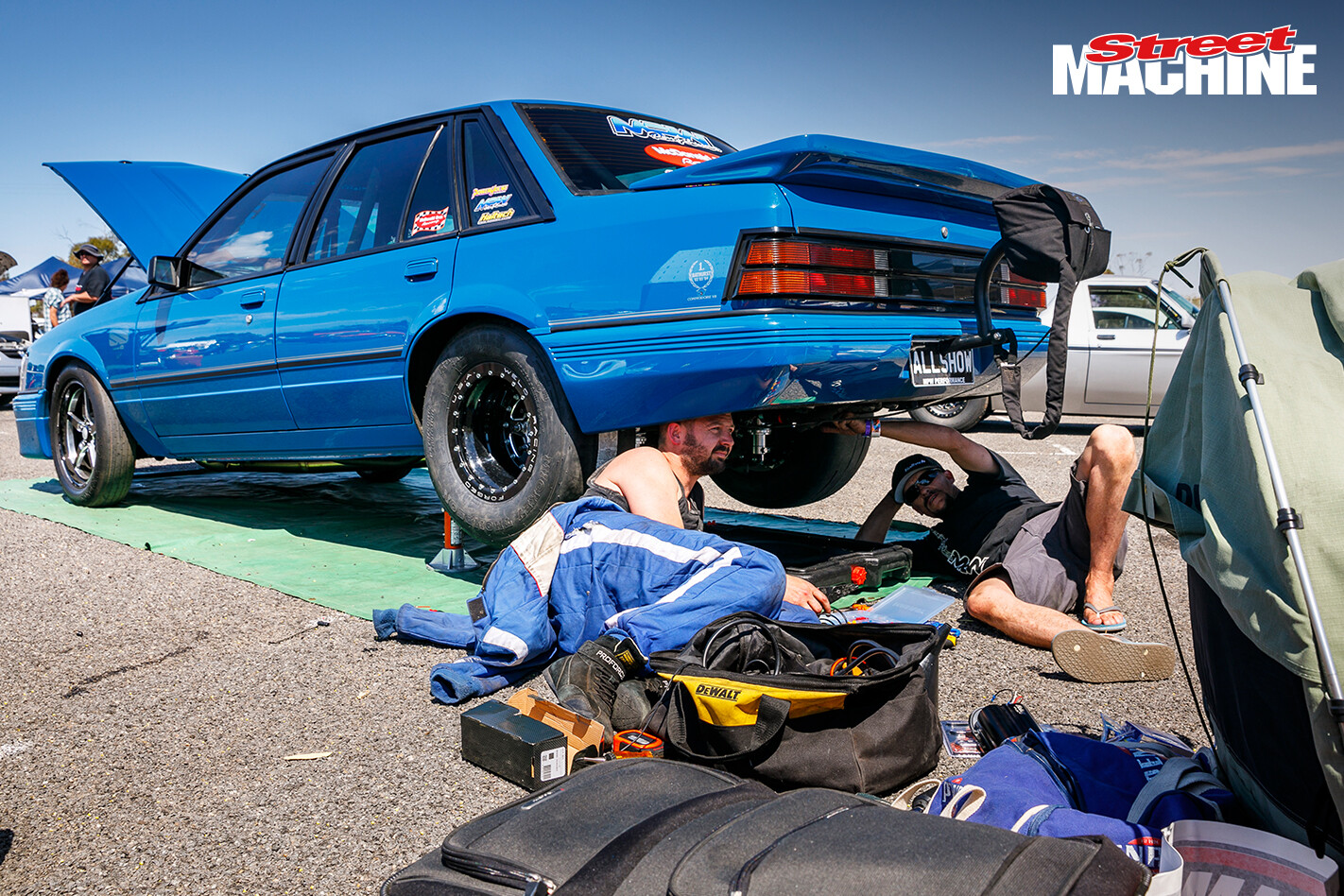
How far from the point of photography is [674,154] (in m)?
3.91

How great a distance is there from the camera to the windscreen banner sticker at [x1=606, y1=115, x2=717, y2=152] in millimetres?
3900

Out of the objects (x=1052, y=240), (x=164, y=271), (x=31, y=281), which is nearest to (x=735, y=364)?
(x=1052, y=240)

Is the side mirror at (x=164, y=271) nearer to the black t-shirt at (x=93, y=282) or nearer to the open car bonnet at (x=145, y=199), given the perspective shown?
the open car bonnet at (x=145, y=199)

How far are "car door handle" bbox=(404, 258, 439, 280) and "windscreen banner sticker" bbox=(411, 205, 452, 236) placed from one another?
0.15 meters

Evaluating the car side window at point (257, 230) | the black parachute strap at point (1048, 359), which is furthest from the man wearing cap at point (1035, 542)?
the car side window at point (257, 230)

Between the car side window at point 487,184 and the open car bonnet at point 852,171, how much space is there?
0.51 m

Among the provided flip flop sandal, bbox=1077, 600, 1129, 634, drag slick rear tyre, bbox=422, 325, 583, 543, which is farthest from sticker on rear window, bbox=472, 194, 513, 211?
flip flop sandal, bbox=1077, 600, 1129, 634

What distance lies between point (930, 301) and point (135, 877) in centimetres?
274

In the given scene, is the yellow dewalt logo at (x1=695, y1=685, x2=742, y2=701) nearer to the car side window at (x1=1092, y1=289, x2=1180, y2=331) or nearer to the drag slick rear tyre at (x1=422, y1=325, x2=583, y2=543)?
the drag slick rear tyre at (x1=422, y1=325, x2=583, y2=543)

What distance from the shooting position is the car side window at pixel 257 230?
179 inches

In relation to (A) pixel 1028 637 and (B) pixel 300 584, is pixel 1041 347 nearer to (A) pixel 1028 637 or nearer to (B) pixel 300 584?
(A) pixel 1028 637

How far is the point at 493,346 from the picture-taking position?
3.51 m

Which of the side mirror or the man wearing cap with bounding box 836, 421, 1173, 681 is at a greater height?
the side mirror

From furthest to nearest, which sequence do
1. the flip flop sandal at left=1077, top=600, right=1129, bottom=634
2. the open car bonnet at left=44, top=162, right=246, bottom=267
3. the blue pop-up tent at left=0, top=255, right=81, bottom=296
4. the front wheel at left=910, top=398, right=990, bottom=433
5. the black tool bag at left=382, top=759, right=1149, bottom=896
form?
the blue pop-up tent at left=0, top=255, right=81, bottom=296 → the front wheel at left=910, top=398, right=990, bottom=433 → the open car bonnet at left=44, top=162, right=246, bottom=267 → the flip flop sandal at left=1077, top=600, right=1129, bottom=634 → the black tool bag at left=382, top=759, right=1149, bottom=896
